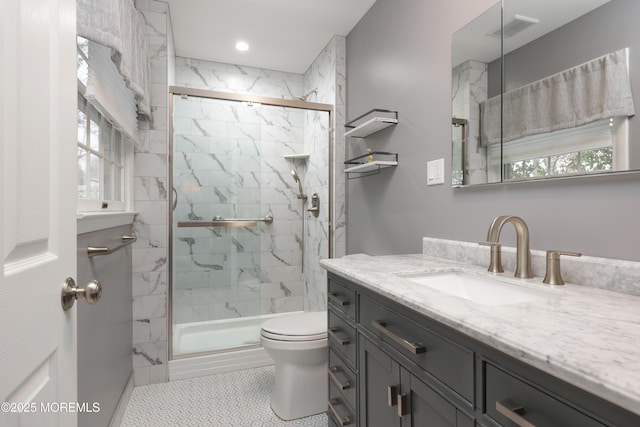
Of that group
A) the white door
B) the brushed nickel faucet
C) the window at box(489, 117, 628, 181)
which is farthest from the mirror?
the white door

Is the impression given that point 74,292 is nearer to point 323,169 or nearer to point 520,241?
point 520,241

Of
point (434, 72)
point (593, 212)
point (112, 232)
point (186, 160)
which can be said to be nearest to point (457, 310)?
point (593, 212)

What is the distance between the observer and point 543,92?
1.16m

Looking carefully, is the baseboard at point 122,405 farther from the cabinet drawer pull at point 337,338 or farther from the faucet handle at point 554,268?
the faucet handle at point 554,268

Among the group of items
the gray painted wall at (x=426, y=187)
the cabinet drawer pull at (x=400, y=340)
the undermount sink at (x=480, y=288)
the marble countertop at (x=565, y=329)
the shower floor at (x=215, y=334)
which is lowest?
the shower floor at (x=215, y=334)

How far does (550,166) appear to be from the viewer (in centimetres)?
114

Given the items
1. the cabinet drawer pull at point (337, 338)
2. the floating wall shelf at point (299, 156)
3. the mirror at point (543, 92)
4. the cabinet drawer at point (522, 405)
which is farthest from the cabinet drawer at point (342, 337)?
the floating wall shelf at point (299, 156)

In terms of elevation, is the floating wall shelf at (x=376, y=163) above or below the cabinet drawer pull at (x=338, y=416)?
above

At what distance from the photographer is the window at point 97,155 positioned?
142cm

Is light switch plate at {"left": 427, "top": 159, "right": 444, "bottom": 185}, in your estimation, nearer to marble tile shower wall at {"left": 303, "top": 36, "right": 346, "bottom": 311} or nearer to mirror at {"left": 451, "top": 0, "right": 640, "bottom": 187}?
mirror at {"left": 451, "top": 0, "right": 640, "bottom": 187}

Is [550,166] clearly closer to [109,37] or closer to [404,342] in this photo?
[404,342]

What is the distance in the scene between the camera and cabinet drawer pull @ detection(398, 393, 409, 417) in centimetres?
→ 94

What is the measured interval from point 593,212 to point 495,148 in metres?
0.44

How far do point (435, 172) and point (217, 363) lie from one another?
1987 millimetres
